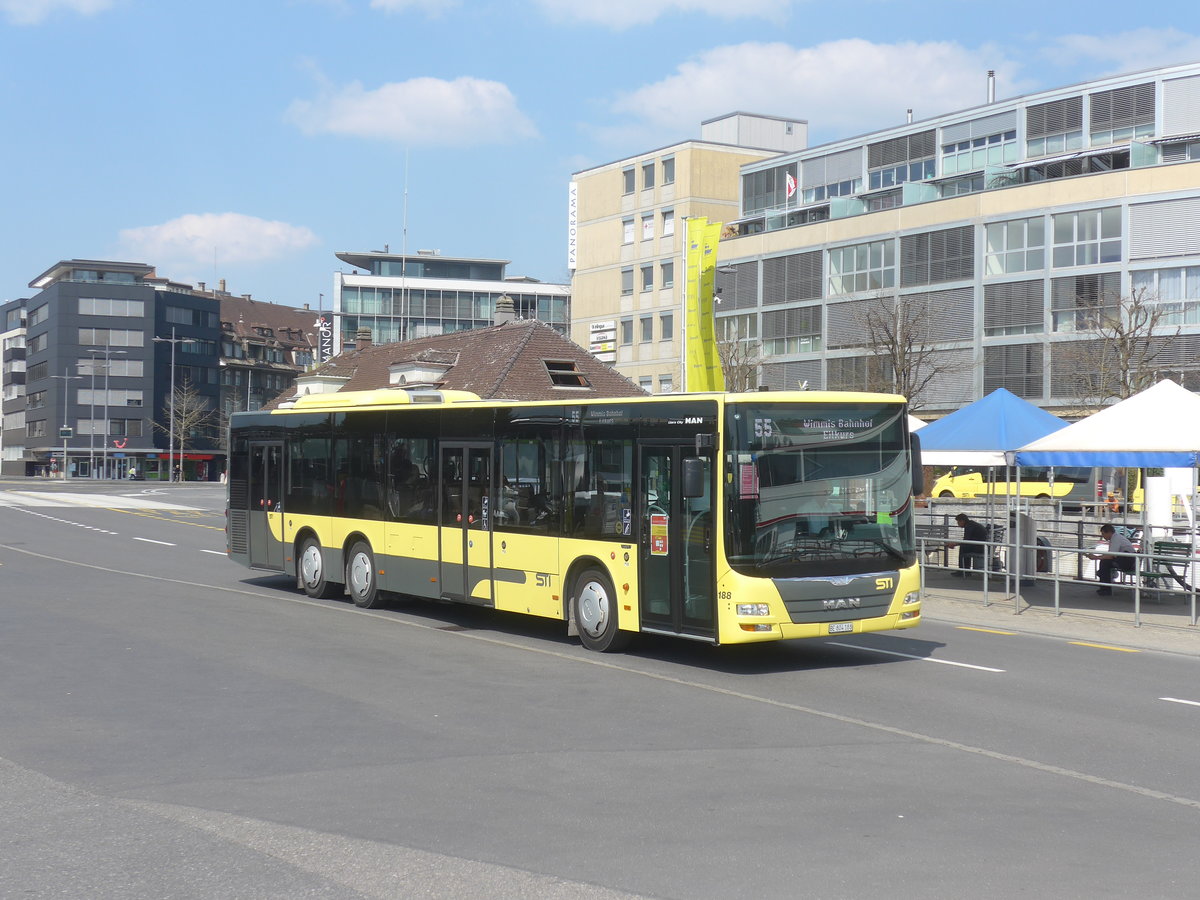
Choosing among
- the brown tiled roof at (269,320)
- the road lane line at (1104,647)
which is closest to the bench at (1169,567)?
the road lane line at (1104,647)

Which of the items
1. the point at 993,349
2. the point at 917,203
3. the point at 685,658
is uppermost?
the point at 917,203

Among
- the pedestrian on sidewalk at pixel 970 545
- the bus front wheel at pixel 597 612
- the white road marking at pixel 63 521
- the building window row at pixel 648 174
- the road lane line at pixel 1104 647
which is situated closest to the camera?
the bus front wheel at pixel 597 612

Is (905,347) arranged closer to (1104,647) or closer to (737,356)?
(737,356)

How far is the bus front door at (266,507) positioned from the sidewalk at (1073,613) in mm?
9879

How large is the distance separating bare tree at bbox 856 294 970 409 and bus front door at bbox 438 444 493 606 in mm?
35140

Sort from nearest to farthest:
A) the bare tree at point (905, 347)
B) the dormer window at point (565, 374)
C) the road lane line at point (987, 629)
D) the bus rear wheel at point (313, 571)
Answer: the road lane line at point (987, 629) < the bus rear wheel at point (313, 571) < the dormer window at point (565, 374) < the bare tree at point (905, 347)

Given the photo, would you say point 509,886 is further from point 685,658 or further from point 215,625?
point 215,625

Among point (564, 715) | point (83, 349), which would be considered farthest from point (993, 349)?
point (83, 349)

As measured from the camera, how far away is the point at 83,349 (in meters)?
120

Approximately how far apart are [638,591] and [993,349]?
5024cm

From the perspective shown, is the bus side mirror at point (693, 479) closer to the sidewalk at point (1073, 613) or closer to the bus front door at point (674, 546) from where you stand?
the bus front door at point (674, 546)

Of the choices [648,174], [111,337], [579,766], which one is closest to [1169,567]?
[579,766]

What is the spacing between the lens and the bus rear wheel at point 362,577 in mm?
18094

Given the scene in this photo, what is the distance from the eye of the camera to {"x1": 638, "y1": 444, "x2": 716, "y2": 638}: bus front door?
1253 cm
